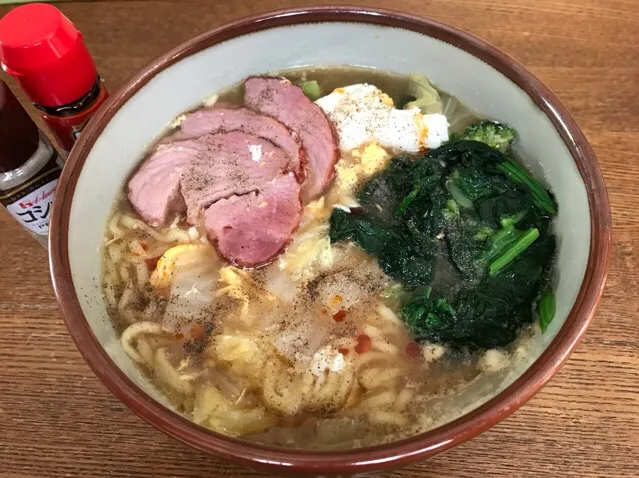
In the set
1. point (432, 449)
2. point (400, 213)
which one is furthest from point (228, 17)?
point (432, 449)

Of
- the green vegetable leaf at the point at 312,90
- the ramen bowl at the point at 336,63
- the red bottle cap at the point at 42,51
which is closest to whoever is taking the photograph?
the ramen bowl at the point at 336,63

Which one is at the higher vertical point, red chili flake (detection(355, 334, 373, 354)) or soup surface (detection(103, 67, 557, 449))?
soup surface (detection(103, 67, 557, 449))

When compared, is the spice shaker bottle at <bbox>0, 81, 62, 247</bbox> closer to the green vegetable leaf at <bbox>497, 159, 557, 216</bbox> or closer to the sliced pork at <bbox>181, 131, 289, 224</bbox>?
the sliced pork at <bbox>181, 131, 289, 224</bbox>

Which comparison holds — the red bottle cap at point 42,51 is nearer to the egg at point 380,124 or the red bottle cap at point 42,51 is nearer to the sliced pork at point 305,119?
the sliced pork at point 305,119

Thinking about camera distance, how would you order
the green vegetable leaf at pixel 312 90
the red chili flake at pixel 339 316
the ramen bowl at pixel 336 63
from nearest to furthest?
the ramen bowl at pixel 336 63 → the red chili flake at pixel 339 316 → the green vegetable leaf at pixel 312 90

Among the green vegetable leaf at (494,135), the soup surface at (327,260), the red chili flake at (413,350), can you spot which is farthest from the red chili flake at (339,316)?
the green vegetable leaf at (494,135)

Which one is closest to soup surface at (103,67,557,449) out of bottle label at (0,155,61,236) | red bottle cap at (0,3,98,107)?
bottle label at (0,155,61,236)
